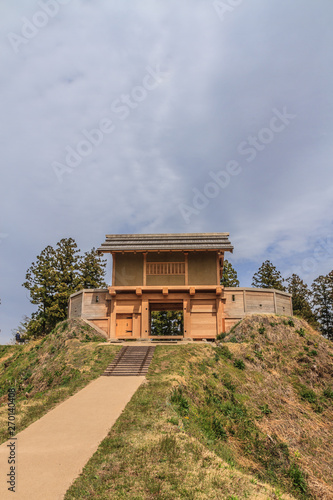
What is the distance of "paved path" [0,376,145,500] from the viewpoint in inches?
294

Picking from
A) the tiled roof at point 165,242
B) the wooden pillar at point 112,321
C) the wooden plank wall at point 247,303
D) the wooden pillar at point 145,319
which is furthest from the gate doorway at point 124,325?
the wooden plank wall at point 247,303

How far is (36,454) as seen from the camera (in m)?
9.09

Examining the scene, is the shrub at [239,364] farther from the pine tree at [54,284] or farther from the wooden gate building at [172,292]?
the pine tree at [54,284]

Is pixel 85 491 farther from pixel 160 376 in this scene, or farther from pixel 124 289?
pixel 124 289

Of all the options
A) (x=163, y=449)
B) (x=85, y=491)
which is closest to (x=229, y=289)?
(x=163, y=449)

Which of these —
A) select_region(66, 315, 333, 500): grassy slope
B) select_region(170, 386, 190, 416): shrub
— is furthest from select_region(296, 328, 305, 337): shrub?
select_region(170, 386, 190, 416): shrub

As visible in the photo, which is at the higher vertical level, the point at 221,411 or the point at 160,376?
the point at 160,376

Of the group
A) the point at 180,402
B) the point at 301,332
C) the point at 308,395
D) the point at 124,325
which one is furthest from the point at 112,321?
the point at 180,402

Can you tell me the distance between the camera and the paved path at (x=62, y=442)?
746 cm

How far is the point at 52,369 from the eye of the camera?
2023cm

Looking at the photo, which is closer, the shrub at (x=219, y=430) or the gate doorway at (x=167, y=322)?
the shrub at (x=219, y=430)

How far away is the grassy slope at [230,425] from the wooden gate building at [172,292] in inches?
87.5

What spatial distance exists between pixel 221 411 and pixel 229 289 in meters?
13.7

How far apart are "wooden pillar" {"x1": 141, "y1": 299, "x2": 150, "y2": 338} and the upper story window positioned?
251cm
